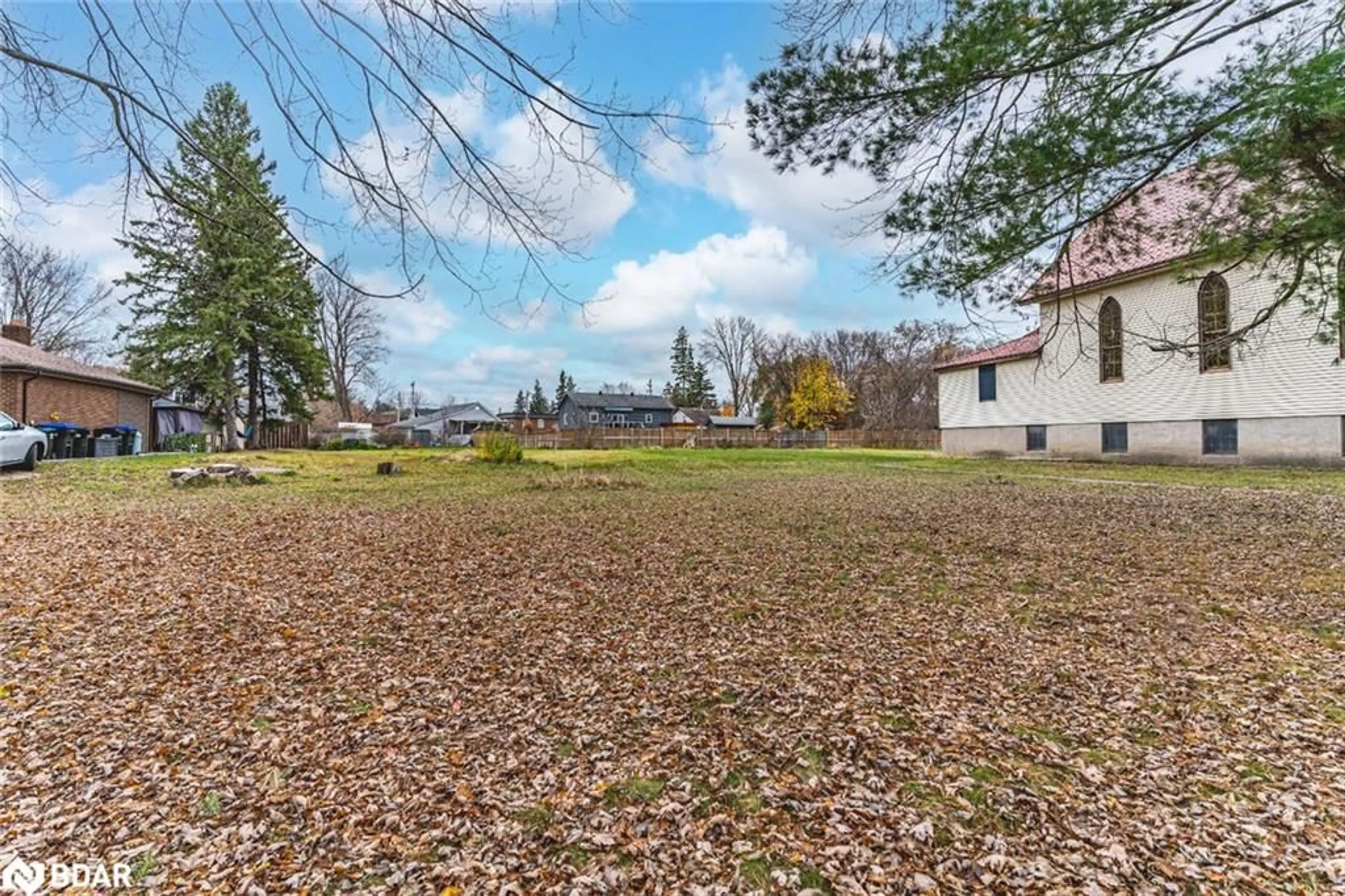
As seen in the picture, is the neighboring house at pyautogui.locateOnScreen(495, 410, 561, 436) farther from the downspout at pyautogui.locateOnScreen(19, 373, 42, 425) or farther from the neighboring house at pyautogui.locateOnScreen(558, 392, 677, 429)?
the downspout at pyautogui.locateOnScreen(19, 373, 42, 425)

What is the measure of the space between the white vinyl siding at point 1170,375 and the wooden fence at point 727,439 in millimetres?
13033

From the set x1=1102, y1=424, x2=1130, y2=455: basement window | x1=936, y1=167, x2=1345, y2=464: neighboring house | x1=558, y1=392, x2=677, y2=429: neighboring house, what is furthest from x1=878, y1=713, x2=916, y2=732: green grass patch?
x1=558, y1=392, x2=677, y2=429: neighboring house

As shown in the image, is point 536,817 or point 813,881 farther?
point 536,817

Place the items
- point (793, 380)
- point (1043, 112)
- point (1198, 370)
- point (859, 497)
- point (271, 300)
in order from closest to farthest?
point (271, 300) < point (1043, 112) < point (859, 497) < point (1198, 370) < point (793, 380)

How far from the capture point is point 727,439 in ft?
121

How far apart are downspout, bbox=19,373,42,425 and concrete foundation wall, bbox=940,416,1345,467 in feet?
90.8

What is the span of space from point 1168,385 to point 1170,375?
26 centimetres

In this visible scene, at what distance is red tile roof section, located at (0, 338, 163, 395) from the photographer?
A: 14750 mm

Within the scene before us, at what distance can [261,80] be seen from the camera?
2.86m

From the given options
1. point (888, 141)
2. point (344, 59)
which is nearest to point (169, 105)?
point (344, 59)

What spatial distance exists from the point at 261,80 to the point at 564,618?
10.6 feet

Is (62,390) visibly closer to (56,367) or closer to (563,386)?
(56,367)

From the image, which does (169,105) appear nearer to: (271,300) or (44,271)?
(271,300)

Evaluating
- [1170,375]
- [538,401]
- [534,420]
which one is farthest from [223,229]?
[538,401]
